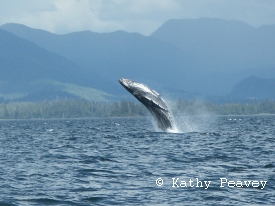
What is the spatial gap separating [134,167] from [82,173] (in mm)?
2333

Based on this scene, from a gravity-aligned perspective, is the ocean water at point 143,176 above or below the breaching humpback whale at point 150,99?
below

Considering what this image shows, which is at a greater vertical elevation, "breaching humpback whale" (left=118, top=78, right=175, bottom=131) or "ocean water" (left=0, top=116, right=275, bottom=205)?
"breaching humpback whale" (left=118, top=78, right=175, bottom=131)

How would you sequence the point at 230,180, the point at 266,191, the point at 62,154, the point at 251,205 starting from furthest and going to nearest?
1. the point at 62,154
2. the point at 230,180
3. the point at 266,191
4. the point at 251,205

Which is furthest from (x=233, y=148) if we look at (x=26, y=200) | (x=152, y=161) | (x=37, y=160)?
(x=26, y=200)

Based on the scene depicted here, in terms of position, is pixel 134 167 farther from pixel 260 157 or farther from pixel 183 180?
pixel 260 157

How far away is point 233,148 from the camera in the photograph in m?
33.9

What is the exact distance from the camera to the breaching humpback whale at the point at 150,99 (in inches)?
1340

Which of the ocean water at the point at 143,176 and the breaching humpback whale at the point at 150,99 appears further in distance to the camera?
the breaching humpback whale at the point at 150,99

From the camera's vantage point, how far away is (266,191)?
19.8 meters

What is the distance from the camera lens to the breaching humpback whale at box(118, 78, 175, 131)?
112 ft

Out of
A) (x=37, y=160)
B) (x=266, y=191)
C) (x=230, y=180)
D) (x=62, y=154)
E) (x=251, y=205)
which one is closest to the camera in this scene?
(x=251, y=205)

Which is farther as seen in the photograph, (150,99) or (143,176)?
(150,99)

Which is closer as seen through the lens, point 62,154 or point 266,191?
point 266,191

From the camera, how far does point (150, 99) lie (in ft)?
114
